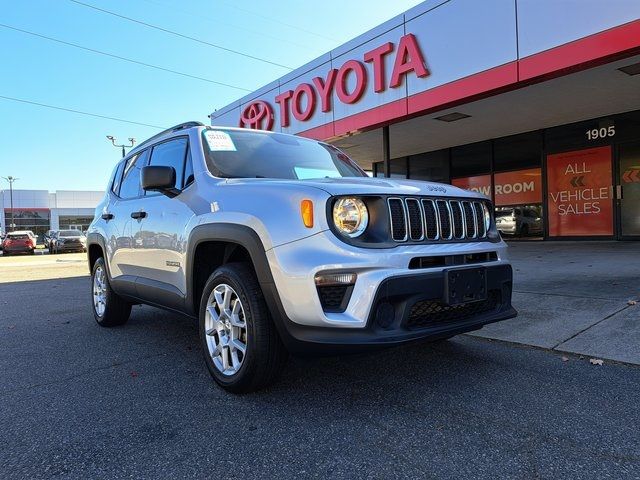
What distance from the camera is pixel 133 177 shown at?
514cm

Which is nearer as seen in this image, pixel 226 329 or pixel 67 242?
pixel 226 329

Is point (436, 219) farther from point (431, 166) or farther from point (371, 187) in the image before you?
point (431, 166)

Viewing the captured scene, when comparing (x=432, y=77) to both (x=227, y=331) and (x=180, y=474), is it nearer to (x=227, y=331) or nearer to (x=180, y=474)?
(x=227, y=331)

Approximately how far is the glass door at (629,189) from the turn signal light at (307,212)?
12.2 meters

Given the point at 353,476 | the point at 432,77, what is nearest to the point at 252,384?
the point at 353,476

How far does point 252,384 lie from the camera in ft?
10.0

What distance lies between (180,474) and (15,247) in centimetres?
3264

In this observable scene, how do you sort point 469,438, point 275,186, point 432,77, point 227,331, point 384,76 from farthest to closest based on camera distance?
point 384,76 → point 432,77 → point 227,331 → point 275,186 → point 469,438

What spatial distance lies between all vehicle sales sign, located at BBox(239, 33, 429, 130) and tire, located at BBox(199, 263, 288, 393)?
26.9ft

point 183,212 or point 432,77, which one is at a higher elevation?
point 432,77

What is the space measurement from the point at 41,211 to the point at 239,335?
78014 mm

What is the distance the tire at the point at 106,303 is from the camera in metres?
5.35

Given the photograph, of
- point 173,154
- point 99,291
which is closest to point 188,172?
point 173,154

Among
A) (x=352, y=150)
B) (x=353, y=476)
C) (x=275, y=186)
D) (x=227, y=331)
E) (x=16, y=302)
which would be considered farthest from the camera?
(x=352, y=150)
